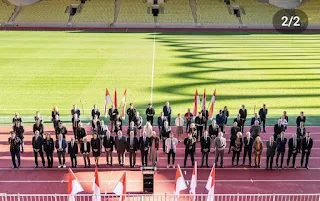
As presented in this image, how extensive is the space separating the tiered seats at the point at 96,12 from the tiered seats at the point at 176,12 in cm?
765

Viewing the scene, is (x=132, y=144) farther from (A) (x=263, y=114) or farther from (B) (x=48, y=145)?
(A) (x=263, y=114)

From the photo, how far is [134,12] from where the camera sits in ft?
193

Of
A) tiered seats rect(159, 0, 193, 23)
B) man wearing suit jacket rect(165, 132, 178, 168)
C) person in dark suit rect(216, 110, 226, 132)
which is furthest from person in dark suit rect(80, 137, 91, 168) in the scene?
tiered seats rect(159, 0, 193, 23)

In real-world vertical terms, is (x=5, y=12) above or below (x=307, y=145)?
above

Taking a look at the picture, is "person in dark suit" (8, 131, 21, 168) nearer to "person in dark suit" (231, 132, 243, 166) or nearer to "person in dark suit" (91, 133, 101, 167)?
"person in dark suit" (91, 133, 101, 167)

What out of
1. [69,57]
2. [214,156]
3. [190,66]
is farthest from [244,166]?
[69,57]

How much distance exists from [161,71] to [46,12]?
35.1m

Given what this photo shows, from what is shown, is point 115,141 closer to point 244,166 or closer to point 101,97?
point 244,166

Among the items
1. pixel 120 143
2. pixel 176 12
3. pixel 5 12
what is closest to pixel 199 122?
pixel 120 143

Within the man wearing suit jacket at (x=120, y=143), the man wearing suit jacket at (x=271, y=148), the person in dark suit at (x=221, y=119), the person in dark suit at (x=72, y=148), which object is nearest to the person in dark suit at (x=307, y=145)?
the man wearing suit jacket at (x=271, y=148)

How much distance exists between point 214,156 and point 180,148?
149 cm

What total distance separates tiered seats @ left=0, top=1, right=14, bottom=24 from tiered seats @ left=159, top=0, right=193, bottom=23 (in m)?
21.3

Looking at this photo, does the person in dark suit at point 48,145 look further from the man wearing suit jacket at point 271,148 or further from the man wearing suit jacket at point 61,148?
the man wearing suit jacket at point 271,148

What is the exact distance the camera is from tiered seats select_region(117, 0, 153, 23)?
186 ft
